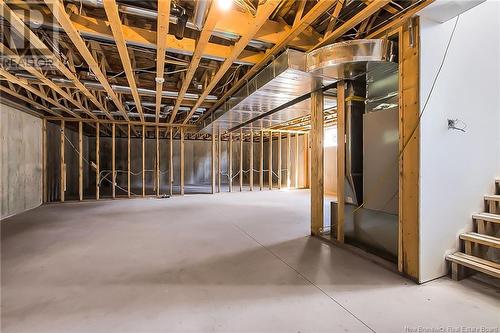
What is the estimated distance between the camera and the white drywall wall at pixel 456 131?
2051 mm

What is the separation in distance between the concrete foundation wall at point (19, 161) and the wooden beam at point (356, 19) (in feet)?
17.1

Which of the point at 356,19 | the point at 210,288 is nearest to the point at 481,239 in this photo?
the point at 356,19

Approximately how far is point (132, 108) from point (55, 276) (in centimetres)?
477

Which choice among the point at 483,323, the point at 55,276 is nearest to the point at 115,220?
the point at 55,276

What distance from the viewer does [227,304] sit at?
1.73 m

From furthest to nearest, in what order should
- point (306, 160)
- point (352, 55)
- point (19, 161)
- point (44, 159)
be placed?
point (306, 160)
point (44, 159)
point (19, 161)
point (352, 55)

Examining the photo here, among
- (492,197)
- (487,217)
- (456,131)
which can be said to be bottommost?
(487,217)

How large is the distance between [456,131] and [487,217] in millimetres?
880

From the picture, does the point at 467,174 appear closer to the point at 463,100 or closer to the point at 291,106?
the point at 463,100

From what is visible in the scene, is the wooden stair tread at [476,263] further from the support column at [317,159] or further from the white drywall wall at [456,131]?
the support column at [317,159]

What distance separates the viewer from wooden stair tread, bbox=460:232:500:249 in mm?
2047

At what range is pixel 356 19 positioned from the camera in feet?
6.74

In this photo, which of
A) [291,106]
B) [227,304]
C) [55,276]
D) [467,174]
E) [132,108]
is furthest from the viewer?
[132,108]

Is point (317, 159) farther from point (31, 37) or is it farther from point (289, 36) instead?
point (31, 37)
